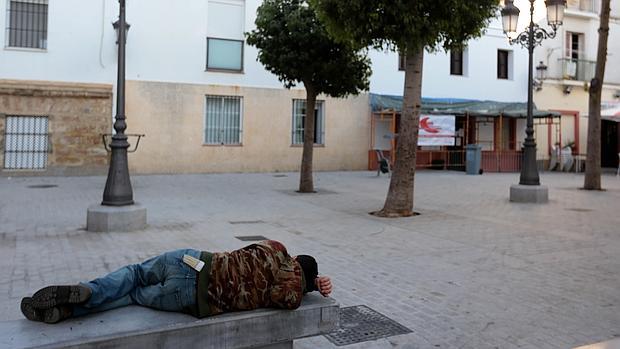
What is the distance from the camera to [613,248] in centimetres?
712

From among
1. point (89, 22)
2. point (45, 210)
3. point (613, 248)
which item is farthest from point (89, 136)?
point (613, 248)

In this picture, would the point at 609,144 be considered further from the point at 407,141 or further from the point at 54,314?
the point at 54,314

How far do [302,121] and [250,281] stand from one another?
1791 centimetres

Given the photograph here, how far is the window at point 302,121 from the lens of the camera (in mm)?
20406

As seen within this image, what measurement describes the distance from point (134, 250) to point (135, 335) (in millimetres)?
4155

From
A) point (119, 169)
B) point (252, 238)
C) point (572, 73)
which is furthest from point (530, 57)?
point (572, 73)

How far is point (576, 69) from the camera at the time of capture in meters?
25.5

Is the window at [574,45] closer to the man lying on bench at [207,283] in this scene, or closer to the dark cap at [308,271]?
the dark cap at [308,271]

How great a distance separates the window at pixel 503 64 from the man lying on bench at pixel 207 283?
24.2 meters

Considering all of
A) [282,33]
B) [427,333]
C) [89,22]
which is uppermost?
[89,22]

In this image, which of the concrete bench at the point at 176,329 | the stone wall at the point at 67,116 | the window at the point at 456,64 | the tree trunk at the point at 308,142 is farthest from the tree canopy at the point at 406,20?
the window at the point at 456,64

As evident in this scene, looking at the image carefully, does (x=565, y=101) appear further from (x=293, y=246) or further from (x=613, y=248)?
(x=293, y=246)

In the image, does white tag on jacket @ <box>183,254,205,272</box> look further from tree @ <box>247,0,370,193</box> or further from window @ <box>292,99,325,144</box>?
window @ <box>292,99,325,144</box>

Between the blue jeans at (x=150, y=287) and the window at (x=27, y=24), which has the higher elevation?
the window at (x=27, y=24)
